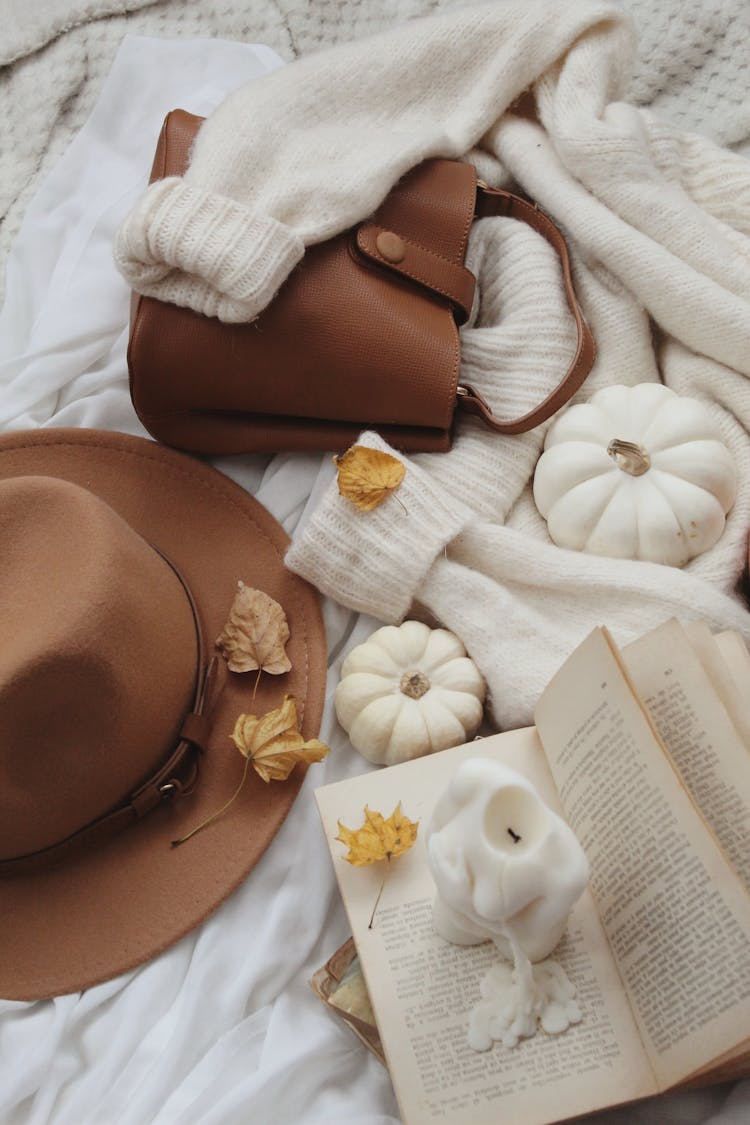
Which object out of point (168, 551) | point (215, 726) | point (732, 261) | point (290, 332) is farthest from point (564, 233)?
point (215, 726)

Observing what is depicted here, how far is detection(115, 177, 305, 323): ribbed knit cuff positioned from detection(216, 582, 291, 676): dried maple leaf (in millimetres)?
285

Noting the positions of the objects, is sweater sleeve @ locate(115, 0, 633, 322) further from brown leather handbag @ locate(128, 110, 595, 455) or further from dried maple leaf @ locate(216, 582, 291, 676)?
dried maple leaf @ locate(216, 582, 291, 676)

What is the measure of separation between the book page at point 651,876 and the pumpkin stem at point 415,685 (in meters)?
0.16

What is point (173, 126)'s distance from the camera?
1.03 metres

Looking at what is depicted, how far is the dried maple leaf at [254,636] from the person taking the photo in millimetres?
989

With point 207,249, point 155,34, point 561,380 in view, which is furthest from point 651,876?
point 155,34

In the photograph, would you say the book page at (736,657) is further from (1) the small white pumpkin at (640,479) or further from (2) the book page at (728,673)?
(1) the small white pumpkin at (640,479)

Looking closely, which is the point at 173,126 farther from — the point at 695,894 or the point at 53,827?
the point at 695,894

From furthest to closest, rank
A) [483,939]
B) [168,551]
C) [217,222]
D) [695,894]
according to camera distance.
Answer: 1. [168,551]
2. [217,222]
3. [483,939]
4. [695,894]

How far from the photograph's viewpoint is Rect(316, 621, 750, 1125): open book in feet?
2.37

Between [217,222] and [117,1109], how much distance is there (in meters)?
0.82

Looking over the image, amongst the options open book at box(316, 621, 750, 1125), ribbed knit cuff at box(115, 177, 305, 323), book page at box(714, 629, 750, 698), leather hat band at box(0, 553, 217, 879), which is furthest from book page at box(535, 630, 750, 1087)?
ribbed knit cuff at box(115, 177, 305, 323)

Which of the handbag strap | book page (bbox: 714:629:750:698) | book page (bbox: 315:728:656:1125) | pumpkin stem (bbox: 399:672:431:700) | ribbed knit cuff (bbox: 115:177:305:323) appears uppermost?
ribbed knit cuff (bbox: 115:177:305:323)

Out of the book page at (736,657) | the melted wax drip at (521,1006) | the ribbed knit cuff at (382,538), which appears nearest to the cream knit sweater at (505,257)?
the ribbed knit cuff at (382,538)
